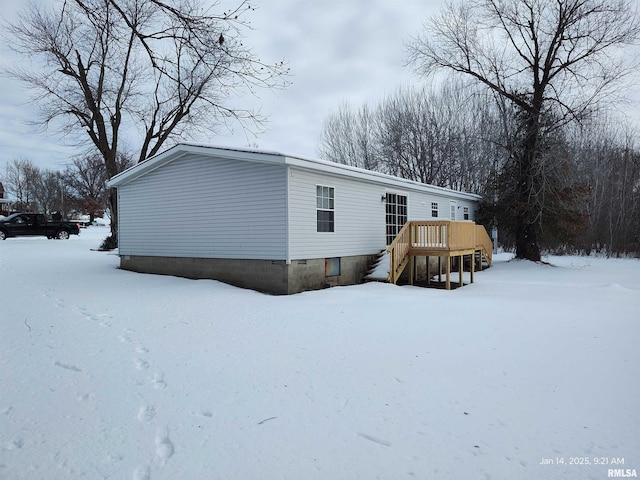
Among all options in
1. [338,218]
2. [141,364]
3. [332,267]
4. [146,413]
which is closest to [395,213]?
[338,218]

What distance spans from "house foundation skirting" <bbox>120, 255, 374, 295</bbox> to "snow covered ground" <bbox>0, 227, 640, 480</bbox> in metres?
1.78

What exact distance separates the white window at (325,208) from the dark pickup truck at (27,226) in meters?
20.5

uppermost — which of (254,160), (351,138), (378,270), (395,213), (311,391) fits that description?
(351,138)

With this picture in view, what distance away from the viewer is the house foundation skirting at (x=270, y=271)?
8984mm

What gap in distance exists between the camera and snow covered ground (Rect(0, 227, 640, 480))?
2562 millimetres

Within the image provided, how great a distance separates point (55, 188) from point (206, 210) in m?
54.5

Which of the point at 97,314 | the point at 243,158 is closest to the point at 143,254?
the point at 243,158

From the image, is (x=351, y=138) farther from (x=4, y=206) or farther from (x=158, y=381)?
(x=4, y=206)

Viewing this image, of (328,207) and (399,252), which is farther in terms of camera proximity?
(399,252)

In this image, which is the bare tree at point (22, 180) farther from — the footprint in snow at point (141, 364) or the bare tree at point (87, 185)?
the footprint in snow at point (141, 364)

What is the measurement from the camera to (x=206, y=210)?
33.7ft

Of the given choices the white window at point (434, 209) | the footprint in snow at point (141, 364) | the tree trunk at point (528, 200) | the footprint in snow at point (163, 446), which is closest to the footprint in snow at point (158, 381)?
the footprint in snow at point (141, 364)

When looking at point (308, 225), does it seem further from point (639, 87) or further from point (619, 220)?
point (619, 220)

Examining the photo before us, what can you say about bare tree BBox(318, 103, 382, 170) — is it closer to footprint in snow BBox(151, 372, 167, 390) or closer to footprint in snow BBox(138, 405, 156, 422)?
footprint in snow BBox(151, 372, 167, 390)
